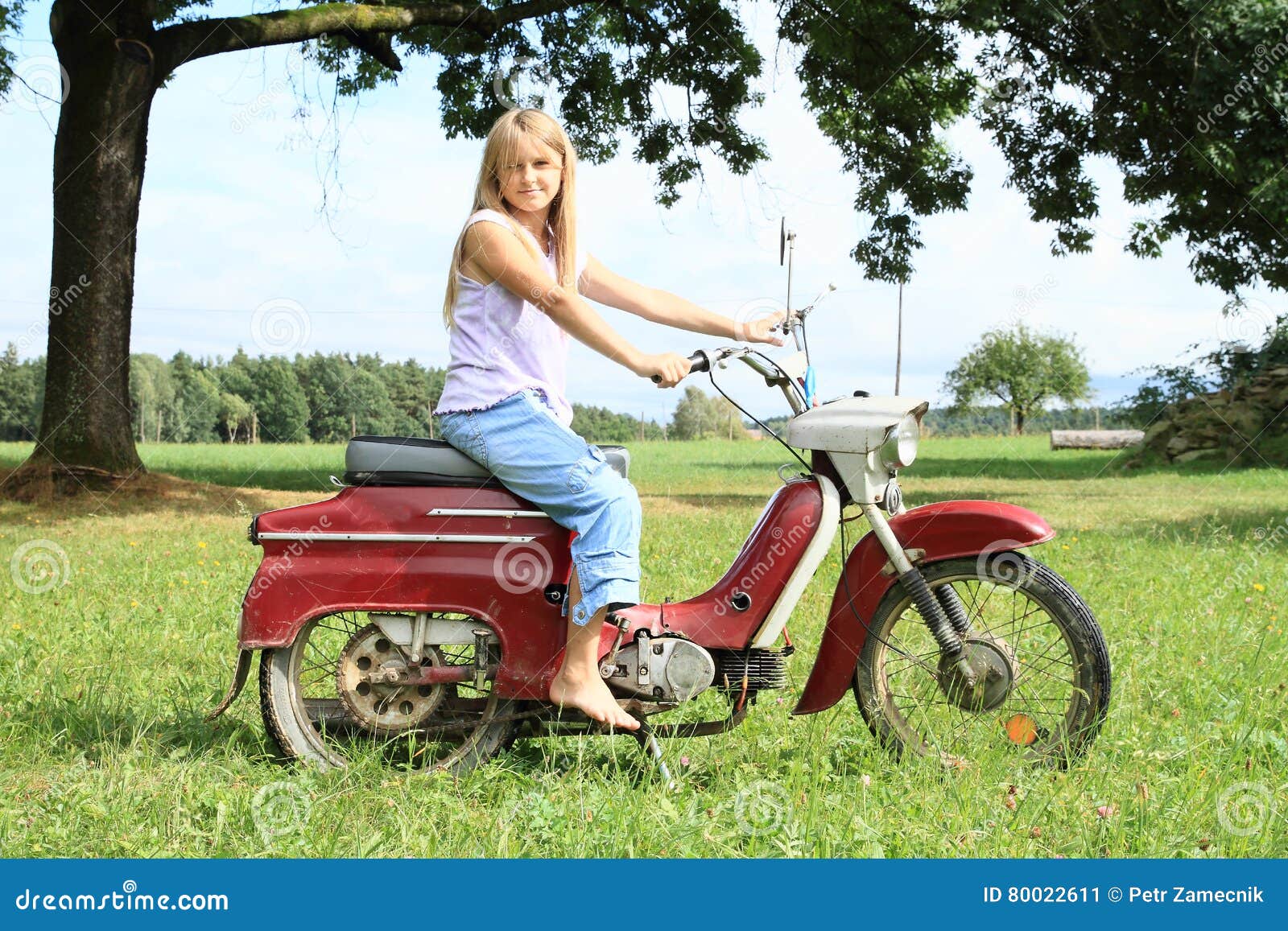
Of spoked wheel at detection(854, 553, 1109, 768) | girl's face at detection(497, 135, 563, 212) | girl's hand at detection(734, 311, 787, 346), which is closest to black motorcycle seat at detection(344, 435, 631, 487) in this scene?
girl's hand at detection(734, 311, 787, 346)

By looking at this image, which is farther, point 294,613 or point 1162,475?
point 1162,475

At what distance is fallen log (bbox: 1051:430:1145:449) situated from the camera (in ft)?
99.6

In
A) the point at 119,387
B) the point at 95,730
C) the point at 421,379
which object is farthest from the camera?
the point at 421,379

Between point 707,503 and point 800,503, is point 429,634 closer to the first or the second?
point 800,503

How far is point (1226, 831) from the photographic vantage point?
278 centimetres

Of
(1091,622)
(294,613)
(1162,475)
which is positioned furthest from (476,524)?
(1162,475)

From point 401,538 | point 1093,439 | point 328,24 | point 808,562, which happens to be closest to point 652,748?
point 808,562

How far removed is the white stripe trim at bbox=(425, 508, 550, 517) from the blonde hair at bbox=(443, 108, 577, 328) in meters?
0.52

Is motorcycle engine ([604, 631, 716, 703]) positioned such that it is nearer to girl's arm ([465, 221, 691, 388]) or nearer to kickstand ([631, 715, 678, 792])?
kickstand ([631, 715, 678, 792])

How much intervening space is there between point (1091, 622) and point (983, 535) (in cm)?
37

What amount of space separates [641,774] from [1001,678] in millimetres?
1052

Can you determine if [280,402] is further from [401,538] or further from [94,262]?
[401,538]

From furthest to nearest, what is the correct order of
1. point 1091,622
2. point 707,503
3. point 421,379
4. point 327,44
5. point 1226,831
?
point 421,379 → point 327,44 → point 707,503 → point 1091,622 → point 1226,831

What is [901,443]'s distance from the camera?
305 centimetres
